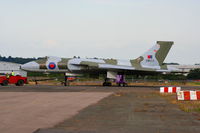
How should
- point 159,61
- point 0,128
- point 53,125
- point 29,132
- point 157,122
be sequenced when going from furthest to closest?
1. point 159,61
2. point 157,122
3. point 53,125
4. point 0,128
5. point 29,132

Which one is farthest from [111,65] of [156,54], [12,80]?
[12,80]

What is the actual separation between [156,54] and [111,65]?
6.43m

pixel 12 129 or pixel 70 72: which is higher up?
pixel 70 72

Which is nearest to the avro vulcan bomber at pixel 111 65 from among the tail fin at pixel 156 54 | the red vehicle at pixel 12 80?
the tail fin at pixel 156 54

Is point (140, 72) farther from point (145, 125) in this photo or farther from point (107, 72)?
point (145, 125)

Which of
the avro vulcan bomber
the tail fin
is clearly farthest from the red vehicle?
the tail fin

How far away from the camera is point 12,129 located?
291 inches

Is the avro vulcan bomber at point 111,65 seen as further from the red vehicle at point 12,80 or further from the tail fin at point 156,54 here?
the red vehicle at point 12,80

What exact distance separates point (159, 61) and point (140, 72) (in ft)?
10.4

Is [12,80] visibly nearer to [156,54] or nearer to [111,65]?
[111,65]

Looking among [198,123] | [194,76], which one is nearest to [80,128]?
[198,123]

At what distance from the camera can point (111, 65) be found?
3591 cm

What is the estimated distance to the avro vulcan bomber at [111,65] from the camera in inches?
1393

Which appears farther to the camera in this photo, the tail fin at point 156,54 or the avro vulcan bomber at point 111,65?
the tail fin at point 156,54
